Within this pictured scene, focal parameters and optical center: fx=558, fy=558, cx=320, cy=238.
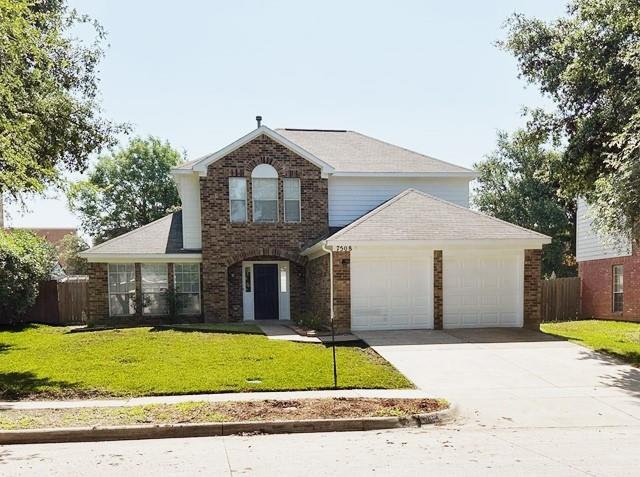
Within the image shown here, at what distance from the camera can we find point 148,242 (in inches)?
792

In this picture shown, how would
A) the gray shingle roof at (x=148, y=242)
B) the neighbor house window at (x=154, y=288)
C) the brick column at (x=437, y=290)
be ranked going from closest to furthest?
the brick column at (x=437, y=290), the gray shingle roof at (x=148, y=242), the neighbor house window at (x=154, y=288)

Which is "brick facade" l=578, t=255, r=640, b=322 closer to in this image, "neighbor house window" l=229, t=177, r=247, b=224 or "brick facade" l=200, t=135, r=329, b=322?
"brick facade" l=200, t=135, r=329, b=322

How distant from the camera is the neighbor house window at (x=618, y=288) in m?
21.6

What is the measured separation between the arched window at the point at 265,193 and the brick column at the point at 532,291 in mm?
8555

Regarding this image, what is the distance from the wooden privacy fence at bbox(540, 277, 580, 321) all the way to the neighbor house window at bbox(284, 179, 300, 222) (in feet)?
Result: 36.7

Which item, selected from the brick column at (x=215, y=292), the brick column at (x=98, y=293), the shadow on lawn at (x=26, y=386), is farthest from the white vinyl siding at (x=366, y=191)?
the shadow on lawn at (x=26, y=386)

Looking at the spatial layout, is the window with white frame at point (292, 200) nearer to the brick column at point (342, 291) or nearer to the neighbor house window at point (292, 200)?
the neighbor house window at point (292, 200)

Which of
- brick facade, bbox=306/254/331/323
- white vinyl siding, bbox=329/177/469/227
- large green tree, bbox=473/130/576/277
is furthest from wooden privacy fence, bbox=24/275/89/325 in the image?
large green tree, bbox=473/130/576/277

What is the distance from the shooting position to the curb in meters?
6.93

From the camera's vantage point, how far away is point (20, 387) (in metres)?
9.84

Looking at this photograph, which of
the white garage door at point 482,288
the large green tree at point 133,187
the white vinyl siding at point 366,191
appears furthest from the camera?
the large green tree at point 133,187

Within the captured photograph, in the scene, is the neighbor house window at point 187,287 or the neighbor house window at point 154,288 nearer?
the neighbor house window at point 154,288

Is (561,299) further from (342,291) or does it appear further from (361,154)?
(342,291)

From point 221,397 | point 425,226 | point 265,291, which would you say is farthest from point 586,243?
point 221,397
